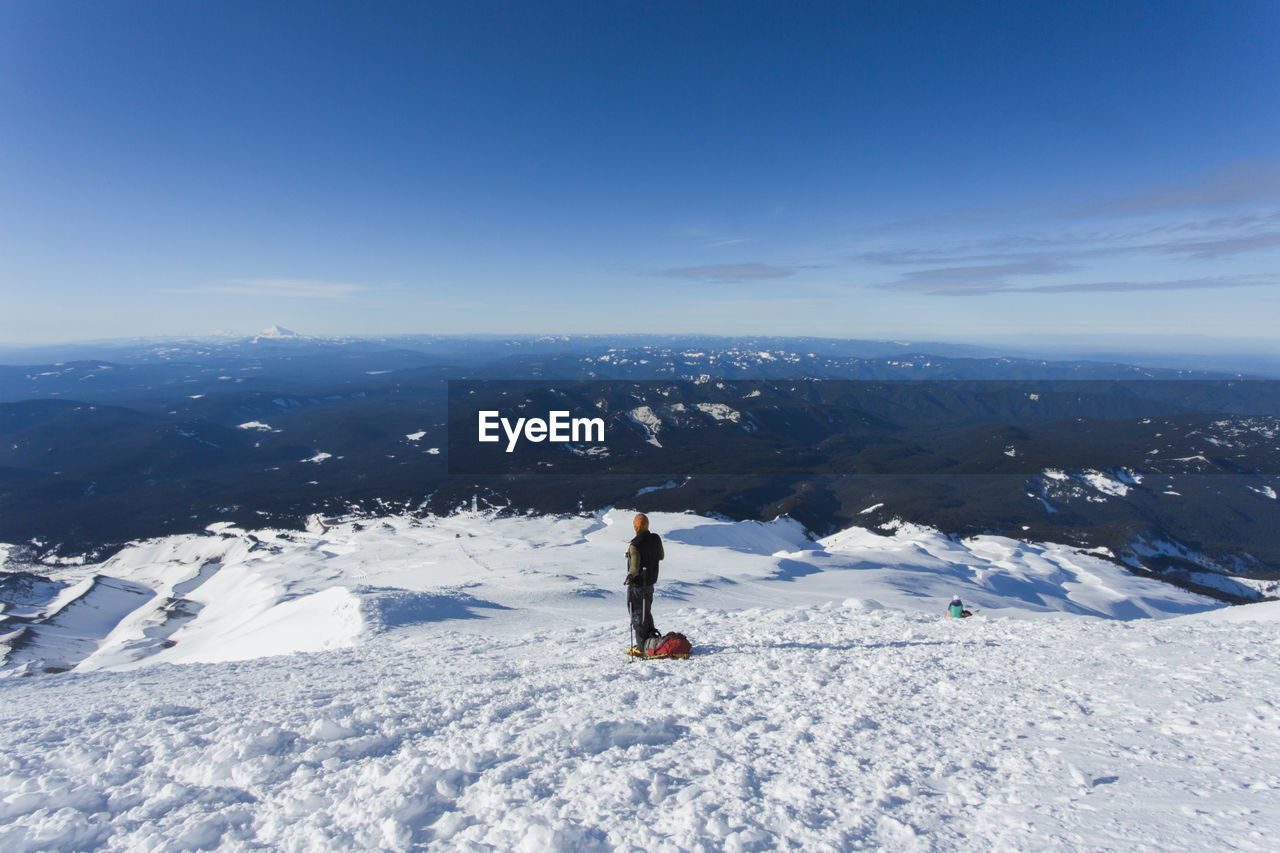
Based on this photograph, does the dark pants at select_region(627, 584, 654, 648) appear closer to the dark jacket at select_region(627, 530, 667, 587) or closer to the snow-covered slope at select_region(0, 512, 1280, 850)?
the dark jacket at select_region(627, 530, 667, 587)

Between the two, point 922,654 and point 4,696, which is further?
point 922,654

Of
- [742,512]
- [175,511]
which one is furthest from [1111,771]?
[175,511]

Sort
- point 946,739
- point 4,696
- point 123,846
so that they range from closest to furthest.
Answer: point 123,846
point 946,739
point 4,696

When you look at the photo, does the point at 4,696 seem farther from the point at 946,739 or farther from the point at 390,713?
the point at 946,739

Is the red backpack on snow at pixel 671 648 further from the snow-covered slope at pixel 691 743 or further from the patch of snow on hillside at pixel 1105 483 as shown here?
the patch of snow on hillside at pixel 1105 483

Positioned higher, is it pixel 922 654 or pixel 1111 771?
pixel 1111 771

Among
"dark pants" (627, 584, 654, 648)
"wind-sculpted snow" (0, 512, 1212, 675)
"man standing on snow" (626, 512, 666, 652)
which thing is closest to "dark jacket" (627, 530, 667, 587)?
"man standing on snow" (626, 512, 666, 652)

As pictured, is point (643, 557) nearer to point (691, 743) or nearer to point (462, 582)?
point (691, 743)
